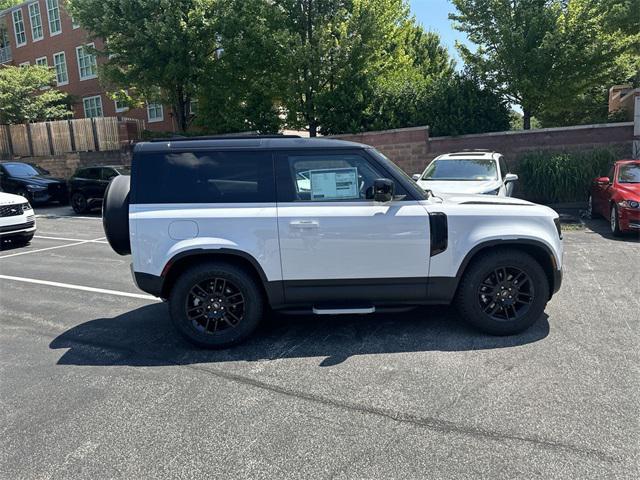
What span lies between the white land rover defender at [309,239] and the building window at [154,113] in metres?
25.3

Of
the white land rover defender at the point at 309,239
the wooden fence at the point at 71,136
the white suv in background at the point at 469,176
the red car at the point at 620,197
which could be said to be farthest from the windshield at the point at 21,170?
the red car at the point at 620,197

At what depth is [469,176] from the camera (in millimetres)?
9711

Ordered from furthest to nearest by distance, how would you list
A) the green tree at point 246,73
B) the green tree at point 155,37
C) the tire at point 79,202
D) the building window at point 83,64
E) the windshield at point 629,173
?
the building window at point 83,64 → the green tree at point 155,37 → the green tree at point 246,73 → the tire at point 79,202 → the windshield at point 629,173

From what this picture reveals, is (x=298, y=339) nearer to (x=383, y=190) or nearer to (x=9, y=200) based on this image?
(x=383, y=190)

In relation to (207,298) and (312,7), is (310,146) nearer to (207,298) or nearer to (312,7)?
(207,298)

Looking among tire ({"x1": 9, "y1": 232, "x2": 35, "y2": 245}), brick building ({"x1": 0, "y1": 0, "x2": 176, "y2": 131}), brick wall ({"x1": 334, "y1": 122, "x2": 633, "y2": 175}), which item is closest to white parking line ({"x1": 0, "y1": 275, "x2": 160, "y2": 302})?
tire ({"x1": 9, "y1": 232, "x2": 35, "y2": 245})

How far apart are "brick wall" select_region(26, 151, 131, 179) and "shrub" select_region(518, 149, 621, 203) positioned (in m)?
15.5

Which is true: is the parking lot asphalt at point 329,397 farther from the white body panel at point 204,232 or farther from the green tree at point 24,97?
the green tree at point 24,97

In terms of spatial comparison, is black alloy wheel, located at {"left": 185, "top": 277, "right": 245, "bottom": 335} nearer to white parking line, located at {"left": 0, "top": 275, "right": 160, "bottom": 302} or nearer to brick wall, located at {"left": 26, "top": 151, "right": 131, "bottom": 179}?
white parking line, located at {"left": 0, "top": 275, "right": 160, "bottom": 302}

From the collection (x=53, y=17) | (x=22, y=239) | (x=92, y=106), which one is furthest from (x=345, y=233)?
(x=53, y=17)

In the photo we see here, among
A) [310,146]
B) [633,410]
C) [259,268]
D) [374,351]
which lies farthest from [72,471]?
[633,410]

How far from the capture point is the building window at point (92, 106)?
30.3 metres

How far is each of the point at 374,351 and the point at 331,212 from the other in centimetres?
130

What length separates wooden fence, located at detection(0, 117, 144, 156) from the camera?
21094mm
